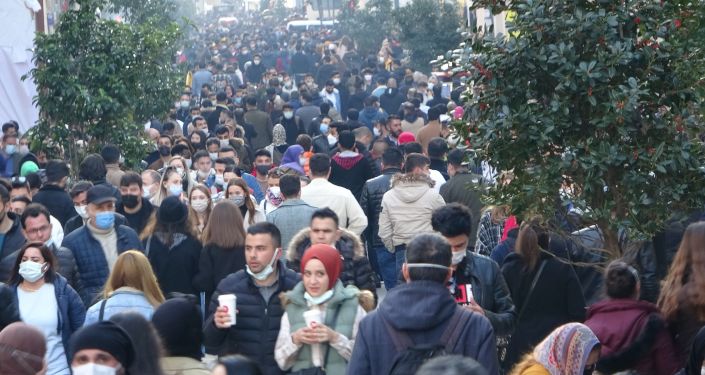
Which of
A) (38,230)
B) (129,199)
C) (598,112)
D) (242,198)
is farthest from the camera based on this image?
(242,198)

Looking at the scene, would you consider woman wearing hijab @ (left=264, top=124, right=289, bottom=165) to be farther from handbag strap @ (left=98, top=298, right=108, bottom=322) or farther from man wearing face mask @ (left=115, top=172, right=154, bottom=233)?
handbag strap @ (left=98, top=298, right=108, bottom=322)

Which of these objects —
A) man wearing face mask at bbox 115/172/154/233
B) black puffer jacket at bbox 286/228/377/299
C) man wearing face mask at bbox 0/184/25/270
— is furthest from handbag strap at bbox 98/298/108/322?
man wearing face mask at bbox 115/172/154/233

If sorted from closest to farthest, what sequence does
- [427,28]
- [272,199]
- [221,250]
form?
[221,250] < [272,199] < [427,28]

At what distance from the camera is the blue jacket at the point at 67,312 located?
27.5 feet

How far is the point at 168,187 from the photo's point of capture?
43.6 feet

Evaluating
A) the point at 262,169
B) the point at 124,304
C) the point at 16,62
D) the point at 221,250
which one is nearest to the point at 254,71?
the point at 16,62

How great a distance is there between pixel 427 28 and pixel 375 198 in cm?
2023

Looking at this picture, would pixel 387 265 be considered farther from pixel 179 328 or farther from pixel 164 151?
pixel 179 328

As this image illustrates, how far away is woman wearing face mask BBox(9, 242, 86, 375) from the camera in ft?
27.3

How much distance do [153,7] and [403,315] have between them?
23905mm

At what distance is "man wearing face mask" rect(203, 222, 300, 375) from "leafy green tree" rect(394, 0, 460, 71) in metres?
25.2

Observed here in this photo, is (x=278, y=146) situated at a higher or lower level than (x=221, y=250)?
lower

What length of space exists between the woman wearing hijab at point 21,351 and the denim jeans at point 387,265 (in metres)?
7.70

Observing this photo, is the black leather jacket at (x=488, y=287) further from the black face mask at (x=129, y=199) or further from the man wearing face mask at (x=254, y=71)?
the man wearing face mask at (x=254, y=71)
